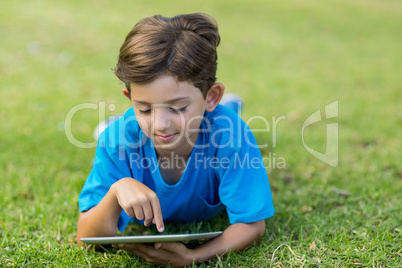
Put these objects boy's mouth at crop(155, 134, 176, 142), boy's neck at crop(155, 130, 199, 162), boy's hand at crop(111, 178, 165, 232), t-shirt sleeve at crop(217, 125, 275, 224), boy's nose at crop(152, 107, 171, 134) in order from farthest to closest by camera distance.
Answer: boy's neck at crop(155, 130, 199, 162) → t-shirt sleeve at crop(217, 125, 275, 224) → boy's mouth at crop(155, 134, 176, 142) → boy's nose at crop(152, 107, 171, 134) → boy's hand at crop(111, 178, 165, 232)

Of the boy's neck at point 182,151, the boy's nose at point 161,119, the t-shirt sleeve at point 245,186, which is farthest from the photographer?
the boy's neck at point 182,151

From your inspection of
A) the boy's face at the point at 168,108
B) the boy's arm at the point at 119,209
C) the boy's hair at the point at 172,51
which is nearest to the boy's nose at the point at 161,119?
the boy's face at the point at 168,108

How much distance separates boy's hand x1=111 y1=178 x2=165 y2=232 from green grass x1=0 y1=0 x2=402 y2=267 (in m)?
0.41

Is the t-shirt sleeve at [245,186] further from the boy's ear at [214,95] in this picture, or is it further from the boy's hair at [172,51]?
the boy's hair at [172,51]

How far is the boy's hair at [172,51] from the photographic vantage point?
2.12 metres

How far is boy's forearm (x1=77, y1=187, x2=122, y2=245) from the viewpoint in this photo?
218cm

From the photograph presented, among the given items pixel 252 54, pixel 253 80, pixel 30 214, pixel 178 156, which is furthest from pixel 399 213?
pixel 252 54

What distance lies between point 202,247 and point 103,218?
52 centimetres

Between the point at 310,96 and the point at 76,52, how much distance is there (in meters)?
3.57

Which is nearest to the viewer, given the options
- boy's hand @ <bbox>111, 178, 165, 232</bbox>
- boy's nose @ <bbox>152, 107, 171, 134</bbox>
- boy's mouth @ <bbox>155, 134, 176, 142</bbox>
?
boy's hand @ <bbox>111, 178, 165, 232</bbox>

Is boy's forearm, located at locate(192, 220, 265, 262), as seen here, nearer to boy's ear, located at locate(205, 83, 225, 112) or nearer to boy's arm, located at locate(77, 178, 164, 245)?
boy's arm, located at locate(77, 178, 164, 245)

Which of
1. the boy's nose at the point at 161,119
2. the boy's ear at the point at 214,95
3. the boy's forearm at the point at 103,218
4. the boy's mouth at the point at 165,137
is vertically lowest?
the boy's forearm at the point at 103,218

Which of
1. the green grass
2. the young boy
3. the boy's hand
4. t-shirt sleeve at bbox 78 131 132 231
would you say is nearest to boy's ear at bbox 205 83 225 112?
the young boy

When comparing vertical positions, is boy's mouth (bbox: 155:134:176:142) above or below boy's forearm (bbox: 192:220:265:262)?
above
